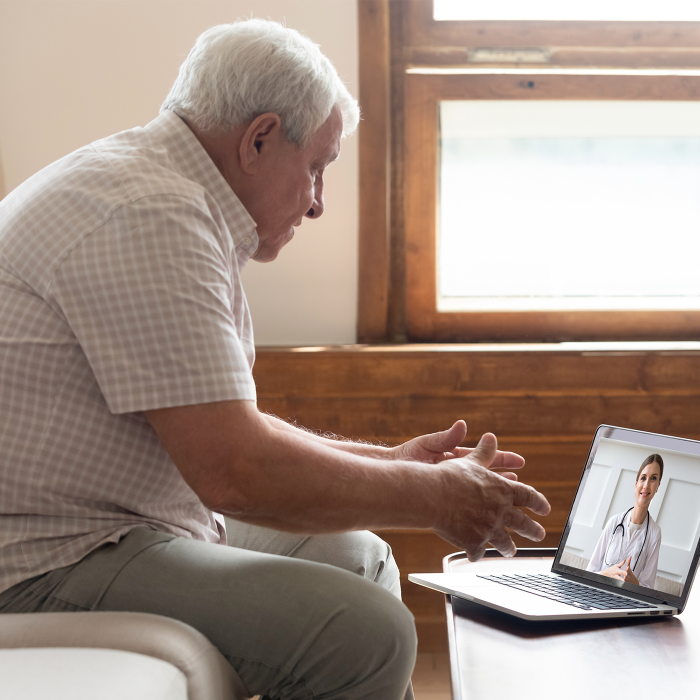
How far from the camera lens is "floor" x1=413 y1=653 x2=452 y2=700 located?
161 centimetres

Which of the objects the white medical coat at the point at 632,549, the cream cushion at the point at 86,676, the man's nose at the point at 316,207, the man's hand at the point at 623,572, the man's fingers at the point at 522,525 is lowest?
the man's hand at the point at 623,572

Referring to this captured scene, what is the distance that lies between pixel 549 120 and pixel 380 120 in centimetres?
48

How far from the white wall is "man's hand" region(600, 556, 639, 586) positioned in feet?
3.79

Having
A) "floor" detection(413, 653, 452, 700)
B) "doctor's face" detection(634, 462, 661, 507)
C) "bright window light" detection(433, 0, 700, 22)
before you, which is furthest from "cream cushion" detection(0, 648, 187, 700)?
"bright window light" detection(433, 0, 700, 22)

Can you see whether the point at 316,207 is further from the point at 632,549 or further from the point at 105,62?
the point at 105,62

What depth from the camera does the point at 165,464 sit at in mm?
848

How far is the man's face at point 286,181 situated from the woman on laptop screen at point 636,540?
0.66m

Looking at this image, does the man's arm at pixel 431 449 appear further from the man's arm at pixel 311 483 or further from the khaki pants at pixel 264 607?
the khaki pants at pixel 264 607

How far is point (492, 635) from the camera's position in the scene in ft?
2.84

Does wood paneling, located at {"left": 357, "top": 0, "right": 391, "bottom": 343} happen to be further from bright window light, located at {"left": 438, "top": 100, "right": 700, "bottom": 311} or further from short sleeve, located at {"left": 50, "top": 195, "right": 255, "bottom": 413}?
short sleeve, located at {"left": 50, "top": 195, "right": 255, "bottom": 413}

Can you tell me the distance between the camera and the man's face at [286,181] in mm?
983

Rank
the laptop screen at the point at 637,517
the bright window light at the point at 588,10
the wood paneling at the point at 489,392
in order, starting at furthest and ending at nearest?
the bright window light at the point at 588,10 → the wood paneling at the point at 489,392 → the laptop screen at the point at 637,517

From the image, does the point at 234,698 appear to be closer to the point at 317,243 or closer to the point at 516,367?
the point at 516,367

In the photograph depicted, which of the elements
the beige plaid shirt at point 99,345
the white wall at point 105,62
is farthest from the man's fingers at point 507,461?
the white wall at point 105,62
